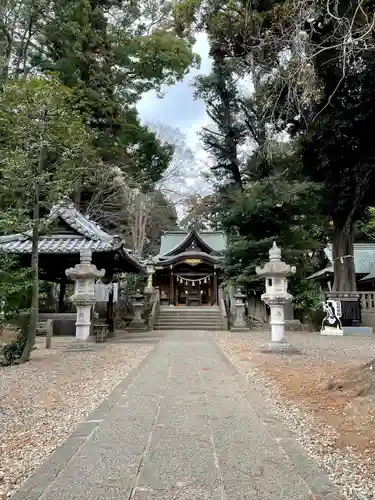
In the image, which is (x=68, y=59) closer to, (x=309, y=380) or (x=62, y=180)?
(x=62, y=180)

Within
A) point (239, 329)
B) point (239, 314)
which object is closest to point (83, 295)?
point (239, 329)

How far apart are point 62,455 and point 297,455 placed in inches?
74.9

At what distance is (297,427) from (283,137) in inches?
578

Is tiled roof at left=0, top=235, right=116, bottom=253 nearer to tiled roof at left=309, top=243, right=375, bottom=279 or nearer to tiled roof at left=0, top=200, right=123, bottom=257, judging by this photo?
tiled roof at left=0, top=200, right=123, bottom=257

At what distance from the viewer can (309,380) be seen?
6.17 metres

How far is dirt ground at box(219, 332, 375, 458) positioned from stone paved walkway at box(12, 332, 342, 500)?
0.58 metres

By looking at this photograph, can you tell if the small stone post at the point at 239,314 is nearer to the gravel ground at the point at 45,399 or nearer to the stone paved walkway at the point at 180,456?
the gravel ground at the point at 45,399

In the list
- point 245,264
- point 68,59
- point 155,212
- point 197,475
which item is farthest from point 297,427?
point 155,212

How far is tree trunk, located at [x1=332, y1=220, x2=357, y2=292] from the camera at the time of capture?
1730 centimetres

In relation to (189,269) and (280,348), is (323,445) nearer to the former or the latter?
(280,348)

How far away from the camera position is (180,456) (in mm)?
3092

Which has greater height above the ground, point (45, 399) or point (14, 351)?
point (14, 351)

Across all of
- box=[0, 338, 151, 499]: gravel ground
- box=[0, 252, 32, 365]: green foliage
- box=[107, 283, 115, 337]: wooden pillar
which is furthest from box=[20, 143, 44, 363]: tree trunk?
box=[107, 283, 115, 337]: wooden pillar

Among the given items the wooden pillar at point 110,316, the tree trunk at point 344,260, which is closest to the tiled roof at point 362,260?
the tree trunk at point 344,260
